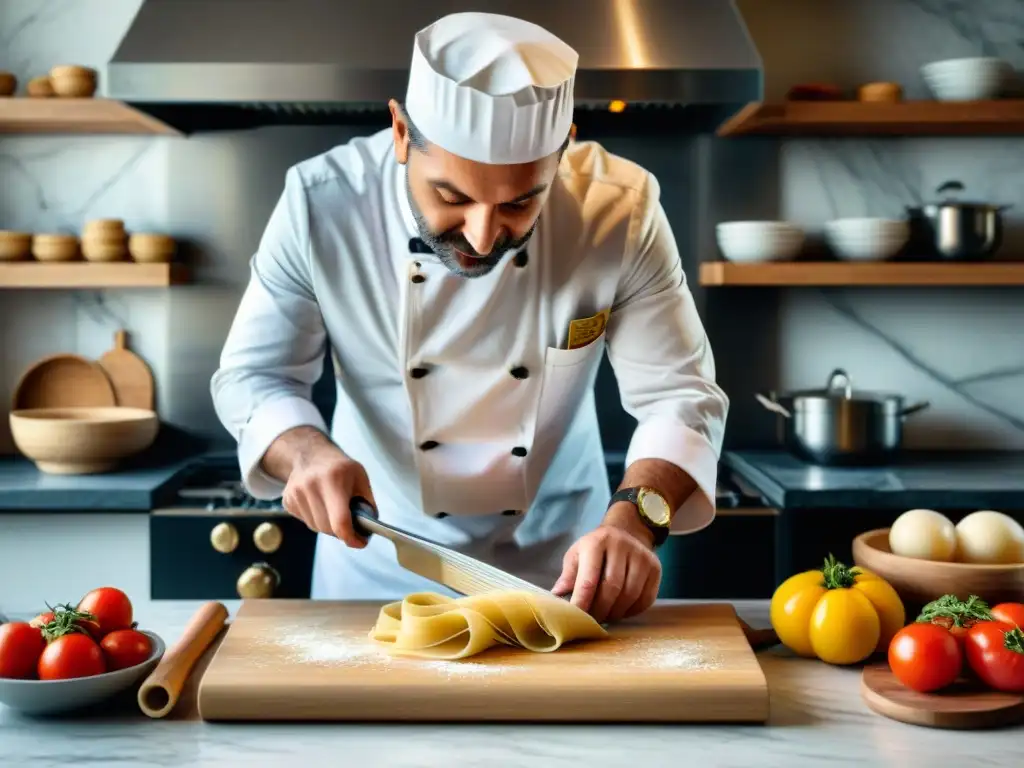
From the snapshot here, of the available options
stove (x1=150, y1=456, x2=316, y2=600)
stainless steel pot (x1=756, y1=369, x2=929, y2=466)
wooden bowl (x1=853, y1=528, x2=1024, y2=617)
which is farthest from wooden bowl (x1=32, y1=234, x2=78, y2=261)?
wooden bowl (x1=853, y1=528, x2=1024, y2=617)

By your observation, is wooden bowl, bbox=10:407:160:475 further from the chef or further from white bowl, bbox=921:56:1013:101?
white bowl, bbox=921:56:1013:101

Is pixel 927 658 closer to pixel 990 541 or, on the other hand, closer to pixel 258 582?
pixel 990 541

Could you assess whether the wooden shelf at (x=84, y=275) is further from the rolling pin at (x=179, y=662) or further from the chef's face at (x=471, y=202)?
the rolling pin at (x=179, y=662)

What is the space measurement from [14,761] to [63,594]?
5.10 feet

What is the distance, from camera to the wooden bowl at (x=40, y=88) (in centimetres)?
276

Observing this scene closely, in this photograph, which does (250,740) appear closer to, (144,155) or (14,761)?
(14,761)

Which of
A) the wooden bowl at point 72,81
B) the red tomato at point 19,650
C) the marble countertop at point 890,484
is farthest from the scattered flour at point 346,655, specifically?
the wooden bowl at point 72,81

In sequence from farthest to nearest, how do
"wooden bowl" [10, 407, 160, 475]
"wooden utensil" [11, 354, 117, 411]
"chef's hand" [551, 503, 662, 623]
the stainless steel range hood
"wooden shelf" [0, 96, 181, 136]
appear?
"wooden utensil" [11, 354, 117, 411] → "wooden shelf" [0, 96, 181, 136] → "wooden bowl" [10, 407, 160, 475] → the stainless steel range hood → "chef's hand" [551, 503, 662, 623]

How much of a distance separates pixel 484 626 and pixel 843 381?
80.5 inches

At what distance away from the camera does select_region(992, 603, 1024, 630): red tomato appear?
124 centimetres

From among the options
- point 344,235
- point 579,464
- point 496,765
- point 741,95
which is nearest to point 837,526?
point 579,464

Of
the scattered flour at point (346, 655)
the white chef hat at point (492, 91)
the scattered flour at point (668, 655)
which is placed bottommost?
the scattered flour at point (668, 655)

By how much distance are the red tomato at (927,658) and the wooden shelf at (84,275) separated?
206 cm

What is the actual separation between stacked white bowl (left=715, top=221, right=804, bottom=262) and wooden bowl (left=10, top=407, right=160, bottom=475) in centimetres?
146
